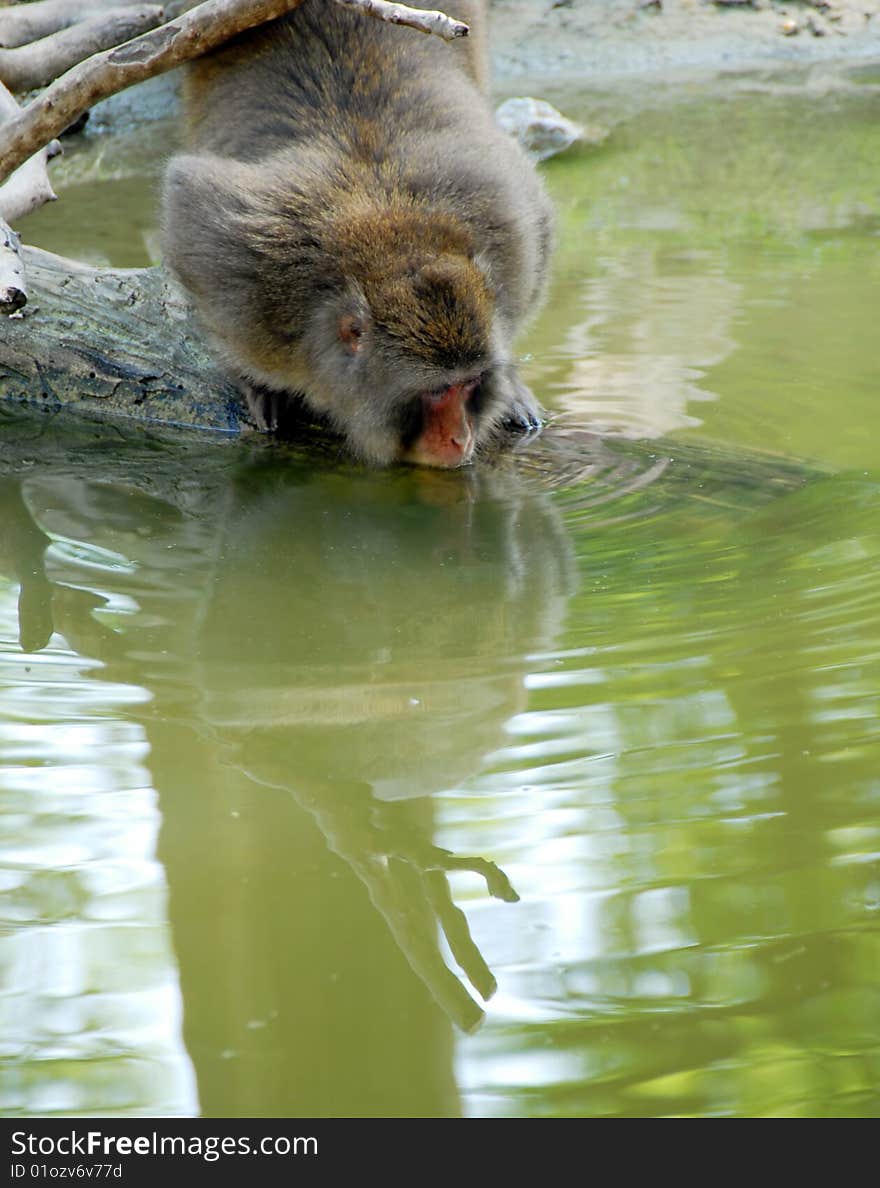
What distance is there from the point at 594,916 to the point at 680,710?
0.77 meters

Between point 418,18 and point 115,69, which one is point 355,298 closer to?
point 418,18

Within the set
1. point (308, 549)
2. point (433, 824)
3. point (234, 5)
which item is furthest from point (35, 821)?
point (234, 5)

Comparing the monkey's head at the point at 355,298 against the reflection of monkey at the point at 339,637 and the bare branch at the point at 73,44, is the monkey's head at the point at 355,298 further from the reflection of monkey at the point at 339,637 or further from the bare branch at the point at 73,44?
the bare branch at the point at 73,44

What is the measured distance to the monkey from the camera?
4.22 m

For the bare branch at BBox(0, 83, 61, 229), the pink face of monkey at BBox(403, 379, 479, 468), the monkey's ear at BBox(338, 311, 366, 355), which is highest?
the bare branch at BBox(0, 83, 61, 229)

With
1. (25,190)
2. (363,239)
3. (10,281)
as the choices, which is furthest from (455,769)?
(25,190)

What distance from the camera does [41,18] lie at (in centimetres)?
670

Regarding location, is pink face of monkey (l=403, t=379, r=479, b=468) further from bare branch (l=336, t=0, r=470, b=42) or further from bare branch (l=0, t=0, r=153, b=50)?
bare branch (l=0, t=0, r=153, b=50)

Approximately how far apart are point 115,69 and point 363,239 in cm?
94

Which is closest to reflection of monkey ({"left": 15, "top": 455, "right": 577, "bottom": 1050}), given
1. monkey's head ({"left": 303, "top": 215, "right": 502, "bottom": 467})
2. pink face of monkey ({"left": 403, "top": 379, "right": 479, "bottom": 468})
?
pink face of monkey ({"left": 403, "top": 379, "right": 479, "bottom": 468})

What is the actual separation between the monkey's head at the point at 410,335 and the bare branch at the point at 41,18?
3135 millimetres

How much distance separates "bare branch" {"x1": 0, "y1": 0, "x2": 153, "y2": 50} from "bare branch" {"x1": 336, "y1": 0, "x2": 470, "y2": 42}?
311cm

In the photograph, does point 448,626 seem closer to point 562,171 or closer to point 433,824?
point 433,824

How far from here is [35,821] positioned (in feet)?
8.37
